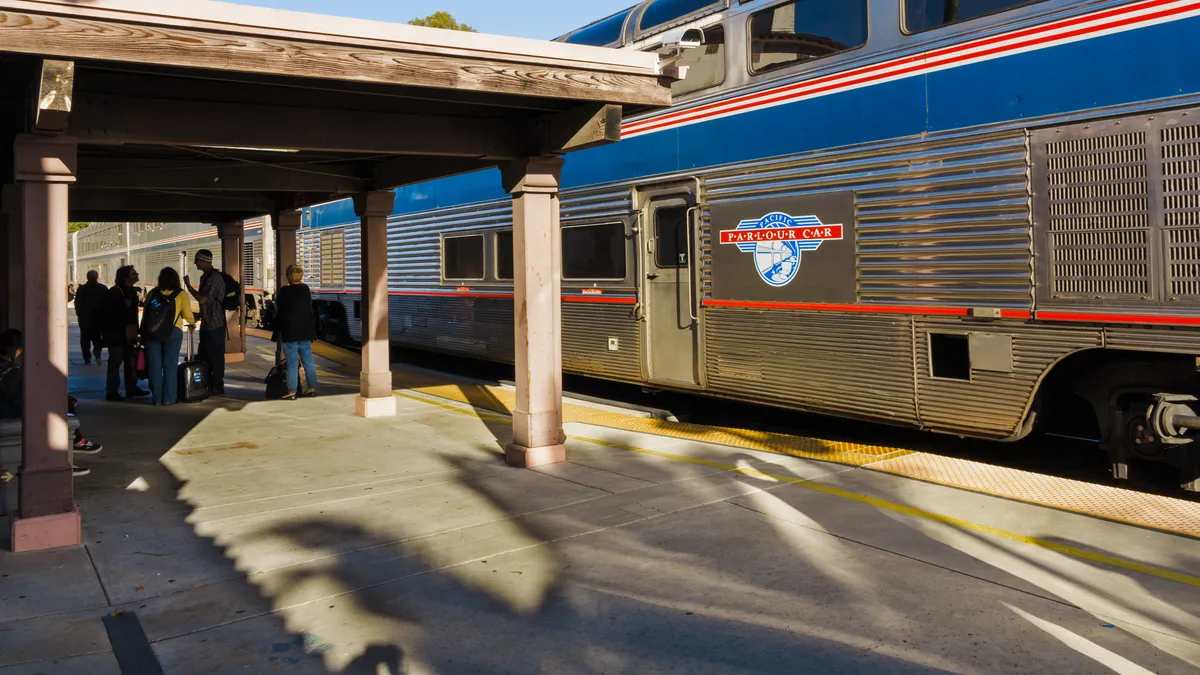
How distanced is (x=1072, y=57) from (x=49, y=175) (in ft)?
20.8

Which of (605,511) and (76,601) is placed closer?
(76,601)

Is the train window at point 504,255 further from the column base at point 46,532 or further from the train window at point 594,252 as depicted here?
the column base at point 46,532

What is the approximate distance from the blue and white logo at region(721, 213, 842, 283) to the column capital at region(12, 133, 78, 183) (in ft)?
16.9

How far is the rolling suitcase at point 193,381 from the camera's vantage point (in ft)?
35.9

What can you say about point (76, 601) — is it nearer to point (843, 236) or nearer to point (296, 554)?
point (296, 554)

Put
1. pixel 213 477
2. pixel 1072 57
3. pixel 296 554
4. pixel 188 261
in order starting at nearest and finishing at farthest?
pixel 296 554 < pixel 1072 57 < pixel 213 477 < pixel 188 261

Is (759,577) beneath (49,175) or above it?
beneath

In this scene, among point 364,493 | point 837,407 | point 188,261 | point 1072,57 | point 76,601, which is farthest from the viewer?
point 188,261

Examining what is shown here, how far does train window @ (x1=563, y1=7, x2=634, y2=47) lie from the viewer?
9.95 metres

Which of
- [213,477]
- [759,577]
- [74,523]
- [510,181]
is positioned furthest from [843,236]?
[74,523]

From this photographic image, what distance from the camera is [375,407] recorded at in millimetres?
10023

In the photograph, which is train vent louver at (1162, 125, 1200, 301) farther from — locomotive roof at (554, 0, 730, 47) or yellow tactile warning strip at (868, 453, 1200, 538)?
locomotive roof at (554, 0, 730, 47)

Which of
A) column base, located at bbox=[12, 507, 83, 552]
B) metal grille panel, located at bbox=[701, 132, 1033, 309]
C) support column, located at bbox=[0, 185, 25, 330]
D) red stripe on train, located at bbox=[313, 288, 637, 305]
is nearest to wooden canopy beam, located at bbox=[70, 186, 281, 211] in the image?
support column, located at bbox=[0, 185, 25, 330]

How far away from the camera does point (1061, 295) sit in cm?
612
